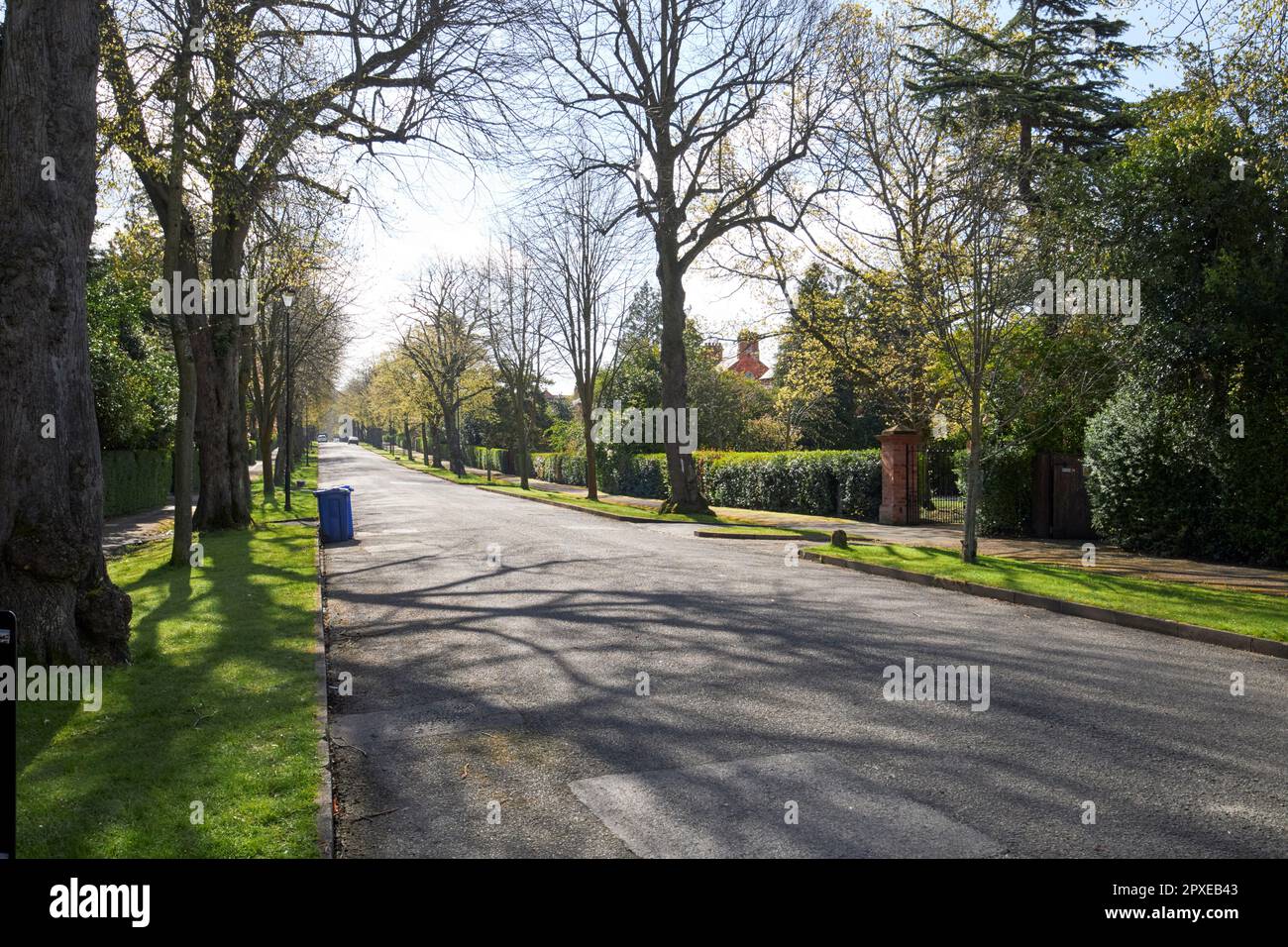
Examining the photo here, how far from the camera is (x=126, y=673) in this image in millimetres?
6977

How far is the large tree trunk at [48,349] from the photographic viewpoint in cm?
660

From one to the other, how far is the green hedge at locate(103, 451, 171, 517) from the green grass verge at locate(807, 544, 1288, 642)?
64.4ft

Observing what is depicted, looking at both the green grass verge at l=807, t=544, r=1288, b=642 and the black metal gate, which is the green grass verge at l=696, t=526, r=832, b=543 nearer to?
the green grass verge at l=807, t=544, r=1288, b=642

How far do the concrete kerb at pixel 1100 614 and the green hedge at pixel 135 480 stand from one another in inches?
769

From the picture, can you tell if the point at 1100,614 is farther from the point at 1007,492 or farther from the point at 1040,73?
the point at 1040,73

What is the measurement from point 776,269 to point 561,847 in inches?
869

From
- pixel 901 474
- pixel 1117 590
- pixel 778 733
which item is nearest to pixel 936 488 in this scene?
pixel 901 474

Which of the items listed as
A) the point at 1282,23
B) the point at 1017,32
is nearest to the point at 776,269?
the point at 1017,32

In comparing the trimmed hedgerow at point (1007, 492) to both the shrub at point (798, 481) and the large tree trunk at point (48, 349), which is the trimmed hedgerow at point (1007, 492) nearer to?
the shrub at point (798, 481)

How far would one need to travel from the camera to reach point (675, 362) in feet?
87.1

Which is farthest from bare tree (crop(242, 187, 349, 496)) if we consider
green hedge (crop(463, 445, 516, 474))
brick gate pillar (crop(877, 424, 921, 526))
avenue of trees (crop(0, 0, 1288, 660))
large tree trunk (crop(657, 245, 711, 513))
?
green hedge (crop(463, 445, 516, 474))

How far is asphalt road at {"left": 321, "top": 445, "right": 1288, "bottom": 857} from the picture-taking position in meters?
4.25

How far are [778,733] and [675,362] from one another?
2138cm

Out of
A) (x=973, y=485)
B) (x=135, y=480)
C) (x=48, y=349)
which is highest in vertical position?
(x=48, y=349)
